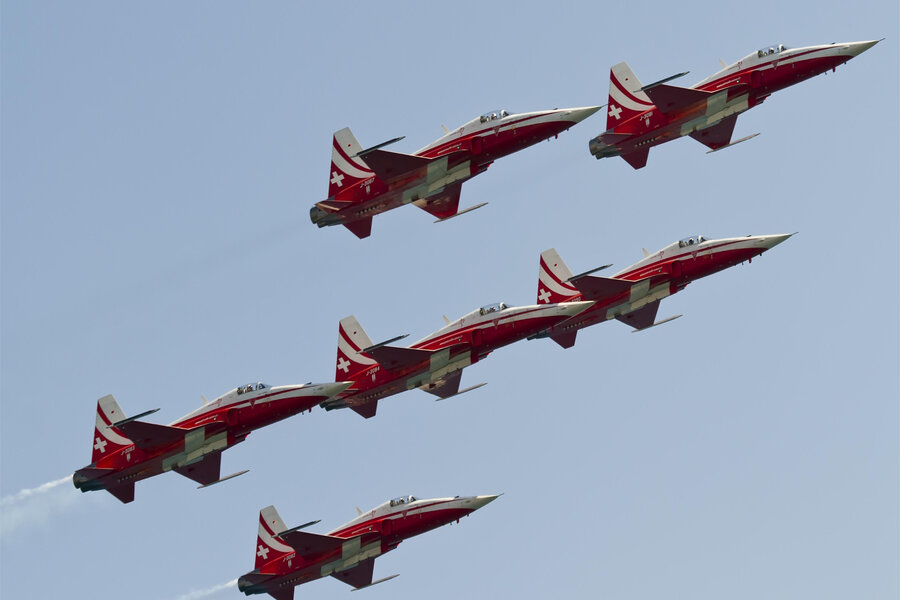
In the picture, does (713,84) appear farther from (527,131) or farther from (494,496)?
(494,496)

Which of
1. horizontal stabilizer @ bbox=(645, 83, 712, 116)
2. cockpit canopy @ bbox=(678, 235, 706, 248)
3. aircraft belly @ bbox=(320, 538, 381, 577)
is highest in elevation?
horizontal stabilizer @ bbox=(645, 83, 712, 116)

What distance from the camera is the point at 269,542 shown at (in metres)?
93.6

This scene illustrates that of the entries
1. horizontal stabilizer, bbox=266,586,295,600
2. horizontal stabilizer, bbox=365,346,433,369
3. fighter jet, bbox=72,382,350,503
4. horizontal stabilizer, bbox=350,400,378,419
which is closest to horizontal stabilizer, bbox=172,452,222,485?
fighter jet, bbox=72,382,350,503

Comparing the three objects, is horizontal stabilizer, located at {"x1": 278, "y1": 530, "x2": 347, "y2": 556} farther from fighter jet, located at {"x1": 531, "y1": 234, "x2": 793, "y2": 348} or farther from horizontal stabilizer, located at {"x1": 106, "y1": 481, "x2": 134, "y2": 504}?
fighter jet, located at {"x1": 531, "y1": 234, "x2": 793, "y2": 348}

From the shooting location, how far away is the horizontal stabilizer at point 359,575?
93956mm

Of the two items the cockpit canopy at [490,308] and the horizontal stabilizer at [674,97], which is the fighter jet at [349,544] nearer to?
the cockpit canopy at [490,308]

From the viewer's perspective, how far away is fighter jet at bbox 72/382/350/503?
90250mm

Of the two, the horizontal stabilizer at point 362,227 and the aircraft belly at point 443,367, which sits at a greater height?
the horizontal stabilizer at point 362,227

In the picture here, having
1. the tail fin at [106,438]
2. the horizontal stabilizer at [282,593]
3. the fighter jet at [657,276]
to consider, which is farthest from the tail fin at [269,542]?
the fighter jet at [657,276]

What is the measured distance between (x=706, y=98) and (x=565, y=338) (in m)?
14.9

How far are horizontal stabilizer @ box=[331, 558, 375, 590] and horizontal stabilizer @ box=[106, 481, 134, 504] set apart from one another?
11.4 meters

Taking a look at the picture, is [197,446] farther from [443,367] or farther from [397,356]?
[443,367]

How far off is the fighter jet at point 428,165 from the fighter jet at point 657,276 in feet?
26.5

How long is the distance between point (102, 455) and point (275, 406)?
949 centimetres
